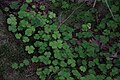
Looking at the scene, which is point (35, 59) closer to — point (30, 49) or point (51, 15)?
point (30, 49)

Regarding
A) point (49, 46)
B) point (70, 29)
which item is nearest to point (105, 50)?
point (70, 29)

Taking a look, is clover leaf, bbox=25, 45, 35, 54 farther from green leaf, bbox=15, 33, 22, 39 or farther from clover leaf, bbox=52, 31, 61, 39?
clover leaf, bbox=52, 31, 61, 39

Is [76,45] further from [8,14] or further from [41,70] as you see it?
[8,14]

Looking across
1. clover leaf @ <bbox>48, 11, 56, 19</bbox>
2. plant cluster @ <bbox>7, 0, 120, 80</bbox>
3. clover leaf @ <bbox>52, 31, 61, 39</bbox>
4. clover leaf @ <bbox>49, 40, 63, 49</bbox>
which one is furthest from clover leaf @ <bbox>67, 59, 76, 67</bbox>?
clover leaf @ <bbox>48, 11, 56, 19</bbox>

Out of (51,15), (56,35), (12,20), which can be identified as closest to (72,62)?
(56,35)

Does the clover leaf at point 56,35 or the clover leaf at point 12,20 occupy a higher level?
the clover leaf at point 12,20

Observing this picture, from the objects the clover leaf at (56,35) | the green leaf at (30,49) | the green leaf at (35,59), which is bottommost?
the green leaf at (35,59)

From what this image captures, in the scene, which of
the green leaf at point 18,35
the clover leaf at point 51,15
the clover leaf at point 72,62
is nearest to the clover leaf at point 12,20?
the green leaf at point 18,35

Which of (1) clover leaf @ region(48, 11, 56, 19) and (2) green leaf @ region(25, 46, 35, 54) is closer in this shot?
(2) green leaf @ region(25, 46, 35, 54)

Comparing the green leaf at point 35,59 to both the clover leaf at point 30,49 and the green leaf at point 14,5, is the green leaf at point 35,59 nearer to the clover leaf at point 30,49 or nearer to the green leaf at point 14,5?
the clover leaf at point 30,49
